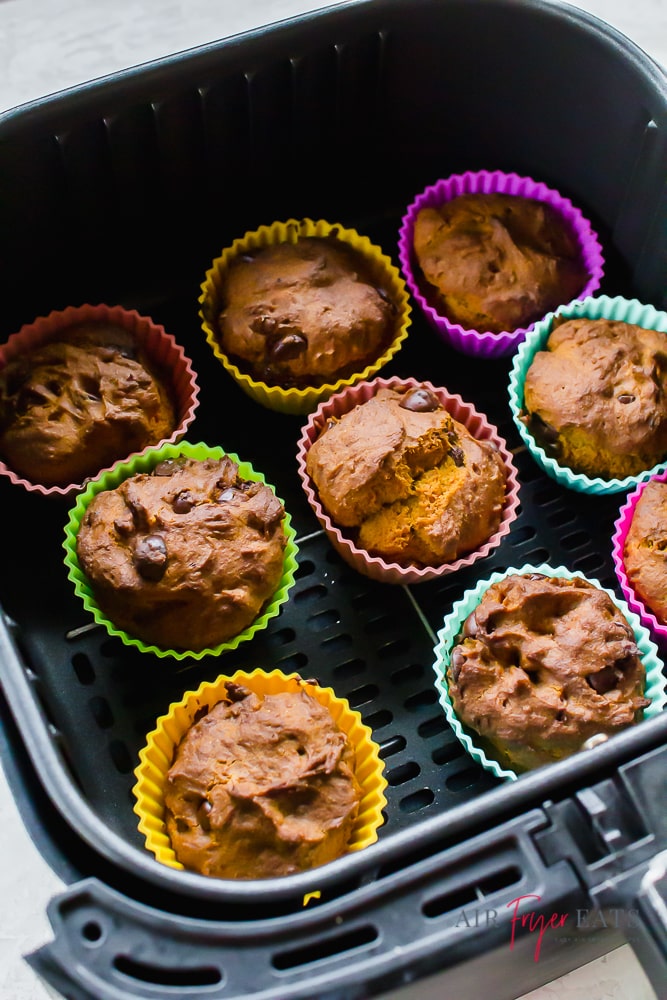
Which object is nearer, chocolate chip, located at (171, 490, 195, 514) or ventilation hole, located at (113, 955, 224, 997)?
ventilation hole, located at (113, 955, 224, 997)

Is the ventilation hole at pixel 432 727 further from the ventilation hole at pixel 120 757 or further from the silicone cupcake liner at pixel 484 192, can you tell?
the silicone cupcake liner at pixel 484 192

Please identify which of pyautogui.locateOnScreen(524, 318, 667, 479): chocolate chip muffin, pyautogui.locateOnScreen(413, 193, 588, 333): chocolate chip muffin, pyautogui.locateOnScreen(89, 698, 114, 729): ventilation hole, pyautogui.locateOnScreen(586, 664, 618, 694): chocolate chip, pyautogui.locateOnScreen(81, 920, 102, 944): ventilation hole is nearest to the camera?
pyautogui.locateOnScreen(81, 920, 102, 944): ventilation hole

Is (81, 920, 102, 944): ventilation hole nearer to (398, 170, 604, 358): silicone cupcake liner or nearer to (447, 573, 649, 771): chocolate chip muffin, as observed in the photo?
(447, 573, 649, 771): chocolate chip muffin

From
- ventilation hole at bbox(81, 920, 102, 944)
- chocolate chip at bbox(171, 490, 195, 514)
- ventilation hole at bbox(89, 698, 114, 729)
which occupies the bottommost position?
ventilation hole at bbox(81, 920, 102, 944)

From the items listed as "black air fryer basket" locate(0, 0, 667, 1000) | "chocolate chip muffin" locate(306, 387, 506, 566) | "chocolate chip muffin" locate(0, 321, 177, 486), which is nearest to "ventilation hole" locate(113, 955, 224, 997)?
"black air fryer basket" locate(0, 0, 667, 1000)

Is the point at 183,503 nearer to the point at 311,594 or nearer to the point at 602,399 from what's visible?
the point at 311,594

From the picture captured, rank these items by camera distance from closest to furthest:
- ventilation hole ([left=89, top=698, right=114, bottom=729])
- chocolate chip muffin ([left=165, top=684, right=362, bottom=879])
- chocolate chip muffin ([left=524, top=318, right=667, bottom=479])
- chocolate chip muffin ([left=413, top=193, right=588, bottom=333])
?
chocolate chip muffin ([left=165, top=684, right=362, bottom=879]) < ventilation hole ([left=89, top=698, right=114, bottom=729]) < chocolate chip muffin ([left=524, top=318, right=667, bottom=479]) < chocolate chip muffin ([left=413, top=193, right=588, bottom=333])
